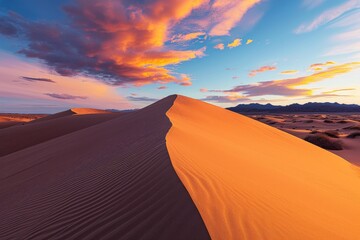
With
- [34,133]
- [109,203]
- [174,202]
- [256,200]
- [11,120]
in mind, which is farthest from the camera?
[11,120]

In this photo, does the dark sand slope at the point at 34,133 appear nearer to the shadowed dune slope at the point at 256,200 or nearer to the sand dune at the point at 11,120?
the shadowed dune slope at the point at 256,200

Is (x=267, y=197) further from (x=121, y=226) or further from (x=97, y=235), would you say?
(x=97, y=235)

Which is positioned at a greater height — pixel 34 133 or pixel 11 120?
pixel 11 120

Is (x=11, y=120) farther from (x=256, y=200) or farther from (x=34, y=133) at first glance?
(x=256, y=200)

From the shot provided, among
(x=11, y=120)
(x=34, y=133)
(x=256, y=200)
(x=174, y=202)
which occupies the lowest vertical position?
(x=34, y=133)

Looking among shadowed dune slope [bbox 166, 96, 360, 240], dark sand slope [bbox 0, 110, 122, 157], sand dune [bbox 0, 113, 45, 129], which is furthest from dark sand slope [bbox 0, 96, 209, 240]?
sand dune [bbox 0, 113, 45, 129]

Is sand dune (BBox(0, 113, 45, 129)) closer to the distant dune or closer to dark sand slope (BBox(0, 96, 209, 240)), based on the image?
dark sand slope (BBox(0, 96, 209, 240))

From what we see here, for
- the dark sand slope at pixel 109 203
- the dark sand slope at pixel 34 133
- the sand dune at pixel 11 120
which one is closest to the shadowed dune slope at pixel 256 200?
the dark sand slope at pixel 109 203

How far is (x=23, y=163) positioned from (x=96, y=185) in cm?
616

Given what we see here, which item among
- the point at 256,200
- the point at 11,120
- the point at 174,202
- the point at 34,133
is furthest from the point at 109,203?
the point at 11,120

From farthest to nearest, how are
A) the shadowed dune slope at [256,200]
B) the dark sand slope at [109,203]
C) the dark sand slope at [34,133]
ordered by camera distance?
1. the dark sand slope at [34,133]
2. the shadowed dune slope at [256,200]
3. the dark sand slope at [109,203]

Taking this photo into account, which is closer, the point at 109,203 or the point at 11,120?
the point at 109,203

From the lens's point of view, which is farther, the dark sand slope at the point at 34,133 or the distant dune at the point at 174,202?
the dark sand slope at the point at 34,133

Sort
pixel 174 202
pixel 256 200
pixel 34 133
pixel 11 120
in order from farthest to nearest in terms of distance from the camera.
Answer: pixel 11 120
pixel 34 133
pixel 256 200
pixel 174 202
